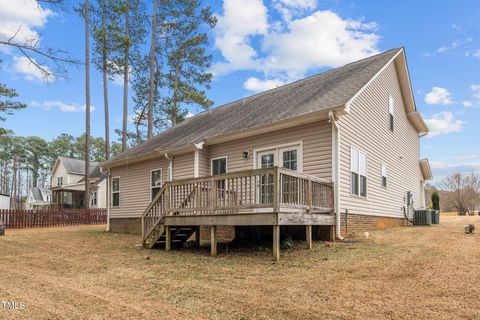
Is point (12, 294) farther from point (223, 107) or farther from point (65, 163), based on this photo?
point (65, 163)

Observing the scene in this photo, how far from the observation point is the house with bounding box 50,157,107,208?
3716 centimetres

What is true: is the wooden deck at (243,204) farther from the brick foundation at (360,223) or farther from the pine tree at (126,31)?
the pine tree at (126,31)

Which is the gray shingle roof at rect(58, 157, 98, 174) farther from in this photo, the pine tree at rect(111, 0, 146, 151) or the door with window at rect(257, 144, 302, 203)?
the door with window at rect(257, 144, 302, 203)

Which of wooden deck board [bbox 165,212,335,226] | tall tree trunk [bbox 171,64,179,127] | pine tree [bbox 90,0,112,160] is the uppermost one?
pine tree [bbox 90,0,112,160]

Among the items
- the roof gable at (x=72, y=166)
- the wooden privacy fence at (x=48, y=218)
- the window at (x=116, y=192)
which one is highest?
the roof gable at (x=72, y=166)

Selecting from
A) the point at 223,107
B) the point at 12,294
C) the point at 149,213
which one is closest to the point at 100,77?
the point at 223,107

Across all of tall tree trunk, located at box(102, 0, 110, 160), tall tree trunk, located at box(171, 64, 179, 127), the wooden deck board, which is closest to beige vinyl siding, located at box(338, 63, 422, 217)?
the wooden deck board

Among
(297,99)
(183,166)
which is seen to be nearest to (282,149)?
(297,99)

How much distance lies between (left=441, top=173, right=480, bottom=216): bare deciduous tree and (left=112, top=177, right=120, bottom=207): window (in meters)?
33.4

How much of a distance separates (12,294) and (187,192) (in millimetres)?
4767

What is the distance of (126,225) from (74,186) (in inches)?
1056

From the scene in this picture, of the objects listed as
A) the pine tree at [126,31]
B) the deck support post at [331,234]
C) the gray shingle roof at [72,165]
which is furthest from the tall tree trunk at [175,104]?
the gray shingle roof at [72,165]

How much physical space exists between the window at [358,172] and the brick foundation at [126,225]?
898cm

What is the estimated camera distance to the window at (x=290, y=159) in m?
10.6
